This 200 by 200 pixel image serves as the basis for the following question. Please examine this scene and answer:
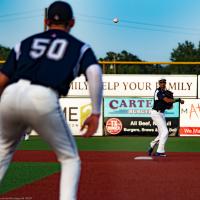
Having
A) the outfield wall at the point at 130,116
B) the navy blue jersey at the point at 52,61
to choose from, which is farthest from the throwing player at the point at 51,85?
the outfield wall at the point at 130,116

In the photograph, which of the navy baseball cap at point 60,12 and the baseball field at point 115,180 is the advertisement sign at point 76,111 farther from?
the navy baseball cap at point 60,12

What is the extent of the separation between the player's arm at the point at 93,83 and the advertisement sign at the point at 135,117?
2220 cm

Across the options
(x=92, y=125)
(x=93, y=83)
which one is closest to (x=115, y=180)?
(x=92, y=125)

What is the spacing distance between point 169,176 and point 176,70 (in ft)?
140

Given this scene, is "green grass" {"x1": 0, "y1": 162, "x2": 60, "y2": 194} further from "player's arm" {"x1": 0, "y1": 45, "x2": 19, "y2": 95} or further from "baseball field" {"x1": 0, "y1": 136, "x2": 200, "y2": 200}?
"player's arm" {"x1": 0, "y1": 45, "x2": 19, "y2": 95}

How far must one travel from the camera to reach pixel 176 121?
90.6ft

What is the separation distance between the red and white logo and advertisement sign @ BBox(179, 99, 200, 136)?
2.67 metres

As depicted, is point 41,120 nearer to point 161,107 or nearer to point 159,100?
point 159,100

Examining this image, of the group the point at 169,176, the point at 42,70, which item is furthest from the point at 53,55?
the point at 169,176

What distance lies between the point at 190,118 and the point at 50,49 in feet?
74.4

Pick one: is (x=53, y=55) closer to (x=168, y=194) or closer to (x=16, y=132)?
(x=16, y=132)

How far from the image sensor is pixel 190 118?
27547 mm

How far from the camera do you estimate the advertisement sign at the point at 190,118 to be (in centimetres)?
2755

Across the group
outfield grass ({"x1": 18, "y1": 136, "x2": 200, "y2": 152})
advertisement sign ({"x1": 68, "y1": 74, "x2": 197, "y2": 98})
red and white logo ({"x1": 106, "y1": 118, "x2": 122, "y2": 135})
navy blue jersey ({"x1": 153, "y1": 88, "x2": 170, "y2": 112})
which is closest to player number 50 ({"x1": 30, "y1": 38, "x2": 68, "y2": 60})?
navy blue jersey ({"x1": 153, "y1": 88, "x2": 170, "y2": 112})
